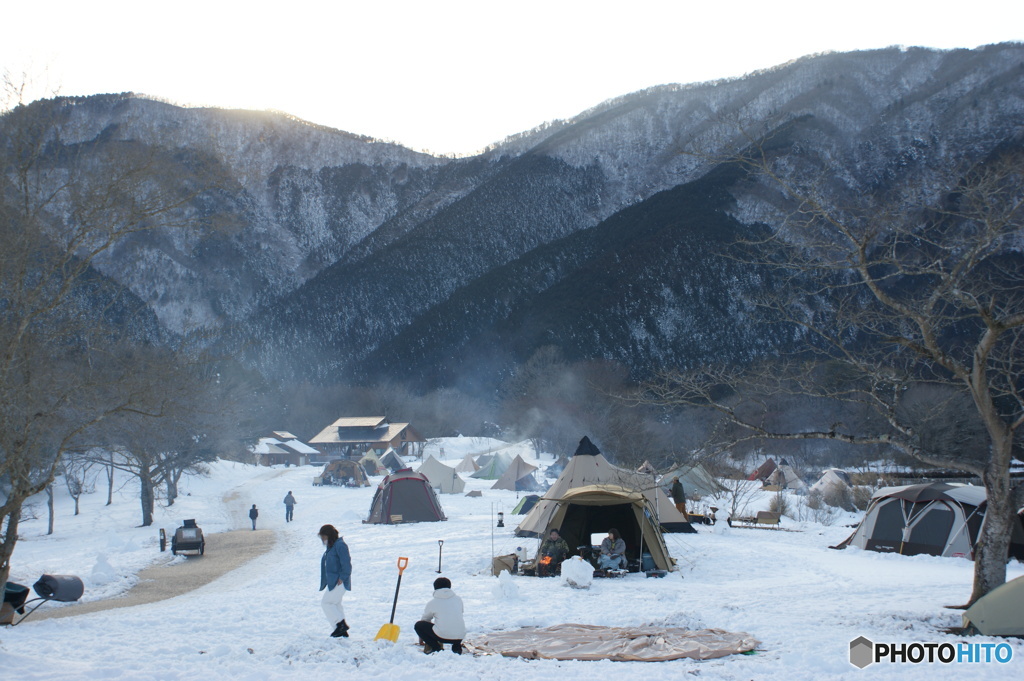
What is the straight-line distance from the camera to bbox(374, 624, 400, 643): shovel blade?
8.09 m

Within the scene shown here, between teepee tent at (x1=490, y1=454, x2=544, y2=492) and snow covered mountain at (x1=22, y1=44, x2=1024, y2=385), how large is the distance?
26375 millimetres

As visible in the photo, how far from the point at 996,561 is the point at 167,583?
48.2ft

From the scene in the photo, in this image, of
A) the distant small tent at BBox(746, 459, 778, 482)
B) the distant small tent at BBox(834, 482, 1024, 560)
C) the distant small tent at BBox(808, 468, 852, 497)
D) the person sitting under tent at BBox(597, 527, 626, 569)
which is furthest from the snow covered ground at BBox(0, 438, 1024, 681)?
the distant small tent at BBox(746, 459, 778, 482)

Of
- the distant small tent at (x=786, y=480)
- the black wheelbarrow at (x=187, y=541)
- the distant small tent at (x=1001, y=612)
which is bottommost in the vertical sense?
the distant small tent at (x=786, y=480)

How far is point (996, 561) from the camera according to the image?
27.1 ft

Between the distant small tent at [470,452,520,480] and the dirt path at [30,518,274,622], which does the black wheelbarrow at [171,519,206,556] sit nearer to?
the dirt path at [30,518,274,622]

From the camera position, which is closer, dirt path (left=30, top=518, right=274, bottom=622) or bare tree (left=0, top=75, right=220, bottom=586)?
bare tree (left=0, top=75, right=220, bottom=586)

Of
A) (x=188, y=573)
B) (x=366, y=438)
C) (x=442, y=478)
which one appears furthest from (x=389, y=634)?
(x=366, y=438)

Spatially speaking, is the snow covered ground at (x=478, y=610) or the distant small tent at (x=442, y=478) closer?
the snow covered ground at (x=478, y=610)

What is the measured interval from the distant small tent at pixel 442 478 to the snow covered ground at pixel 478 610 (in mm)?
18736

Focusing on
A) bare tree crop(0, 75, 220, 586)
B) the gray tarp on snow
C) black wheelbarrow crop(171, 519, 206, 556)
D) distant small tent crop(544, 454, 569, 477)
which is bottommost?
distant small tent crop(544, 454, 569, 477)

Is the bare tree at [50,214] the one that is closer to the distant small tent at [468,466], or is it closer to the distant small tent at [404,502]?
the distant small tent at [404,502]

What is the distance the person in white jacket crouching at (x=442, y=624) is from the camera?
782cm

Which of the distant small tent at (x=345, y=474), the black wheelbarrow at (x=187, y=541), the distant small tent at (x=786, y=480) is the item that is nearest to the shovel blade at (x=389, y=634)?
the black wheelbarrow at (x=187, y=541)
